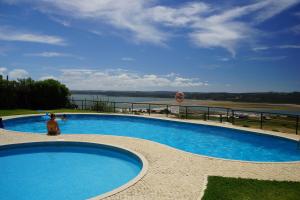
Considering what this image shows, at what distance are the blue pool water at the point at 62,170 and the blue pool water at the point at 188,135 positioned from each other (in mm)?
3770

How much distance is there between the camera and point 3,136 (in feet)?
36.2

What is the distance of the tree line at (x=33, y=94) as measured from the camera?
74.3ft

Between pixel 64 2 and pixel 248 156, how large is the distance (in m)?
11.3

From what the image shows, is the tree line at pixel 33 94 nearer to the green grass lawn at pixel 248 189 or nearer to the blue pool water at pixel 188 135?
the blue pool water at pixel 188 135

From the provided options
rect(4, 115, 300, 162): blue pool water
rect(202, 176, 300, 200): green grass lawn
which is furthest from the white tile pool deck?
rect(4, 115, 300, 162): blue pool water

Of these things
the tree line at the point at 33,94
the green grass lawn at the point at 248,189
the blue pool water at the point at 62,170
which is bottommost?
the blue pool water at the point at 62,170

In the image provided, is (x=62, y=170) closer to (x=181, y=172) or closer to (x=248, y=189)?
(x=181, y=172)

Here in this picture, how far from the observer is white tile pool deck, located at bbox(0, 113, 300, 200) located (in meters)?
5.48

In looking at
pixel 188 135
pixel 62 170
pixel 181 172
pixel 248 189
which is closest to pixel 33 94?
pixel 188 135

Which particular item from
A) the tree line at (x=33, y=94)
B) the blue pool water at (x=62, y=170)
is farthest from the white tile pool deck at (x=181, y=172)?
the tree line at (x=33, y=94)

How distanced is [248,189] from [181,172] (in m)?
1.64

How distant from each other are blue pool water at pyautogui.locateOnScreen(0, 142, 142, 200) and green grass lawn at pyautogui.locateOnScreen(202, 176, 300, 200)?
265cm

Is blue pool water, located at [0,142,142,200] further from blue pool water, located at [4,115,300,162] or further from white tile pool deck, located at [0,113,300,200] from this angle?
blue pool water, located at [4,115,300,162]

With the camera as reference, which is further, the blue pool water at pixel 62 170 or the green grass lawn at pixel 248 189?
the blue pool water at pixel 62 170
